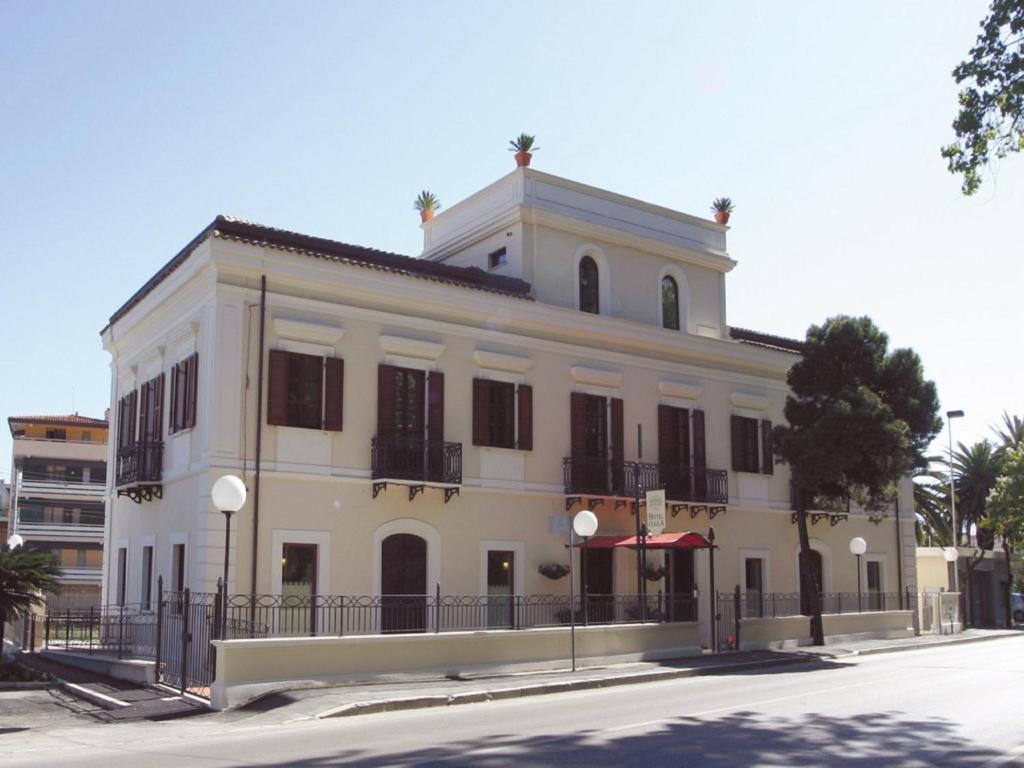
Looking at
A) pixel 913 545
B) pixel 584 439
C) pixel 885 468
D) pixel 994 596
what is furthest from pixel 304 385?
pixel 994 596

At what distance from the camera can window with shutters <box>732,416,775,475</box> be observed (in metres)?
28.9

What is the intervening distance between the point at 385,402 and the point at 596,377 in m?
6.14

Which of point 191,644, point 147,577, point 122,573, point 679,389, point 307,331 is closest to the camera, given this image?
point 191,644

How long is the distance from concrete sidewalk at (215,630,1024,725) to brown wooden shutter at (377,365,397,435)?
553 centimetres

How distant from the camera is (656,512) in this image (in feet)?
71.6

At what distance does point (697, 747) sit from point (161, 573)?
1432cm

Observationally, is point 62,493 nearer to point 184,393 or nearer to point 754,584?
point 184,393

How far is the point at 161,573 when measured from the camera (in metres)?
22.0

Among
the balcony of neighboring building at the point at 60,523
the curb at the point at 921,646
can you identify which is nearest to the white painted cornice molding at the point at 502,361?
the curb at the point at 921,646

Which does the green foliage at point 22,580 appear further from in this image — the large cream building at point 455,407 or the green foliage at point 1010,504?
the green foliage at point 1010,504

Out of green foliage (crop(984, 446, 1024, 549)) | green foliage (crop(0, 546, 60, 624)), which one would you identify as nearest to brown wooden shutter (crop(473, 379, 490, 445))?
green foliage (crop(0, 546, 60, 624))

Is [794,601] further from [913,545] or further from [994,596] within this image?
[994,596]

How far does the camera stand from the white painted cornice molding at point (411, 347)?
22.2 meters

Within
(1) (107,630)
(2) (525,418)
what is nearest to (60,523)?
(1) (107,630)
